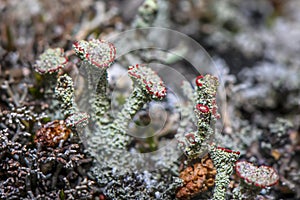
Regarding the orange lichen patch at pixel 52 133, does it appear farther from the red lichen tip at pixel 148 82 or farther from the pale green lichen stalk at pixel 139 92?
the red lichen tip at pixel 148 82

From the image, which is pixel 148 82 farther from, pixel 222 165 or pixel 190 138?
pixel 222 165

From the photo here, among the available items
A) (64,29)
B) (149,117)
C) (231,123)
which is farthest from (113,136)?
(64,29)

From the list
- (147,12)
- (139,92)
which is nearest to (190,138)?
(139,92)

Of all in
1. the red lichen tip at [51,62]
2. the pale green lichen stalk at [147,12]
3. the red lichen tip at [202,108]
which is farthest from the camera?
the pale green lichen stalk at [147,12]

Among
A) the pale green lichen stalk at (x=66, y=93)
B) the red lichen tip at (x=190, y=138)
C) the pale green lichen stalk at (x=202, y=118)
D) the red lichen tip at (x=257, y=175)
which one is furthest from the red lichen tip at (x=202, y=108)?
the pale green lichen stalk at (x=66, y=93)

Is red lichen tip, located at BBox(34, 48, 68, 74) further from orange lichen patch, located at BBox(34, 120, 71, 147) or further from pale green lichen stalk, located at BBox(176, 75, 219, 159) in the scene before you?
pale green lichen stalk, located at BBox(176, 75, 219, 159)

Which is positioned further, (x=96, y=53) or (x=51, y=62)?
(x=51, y=62)
